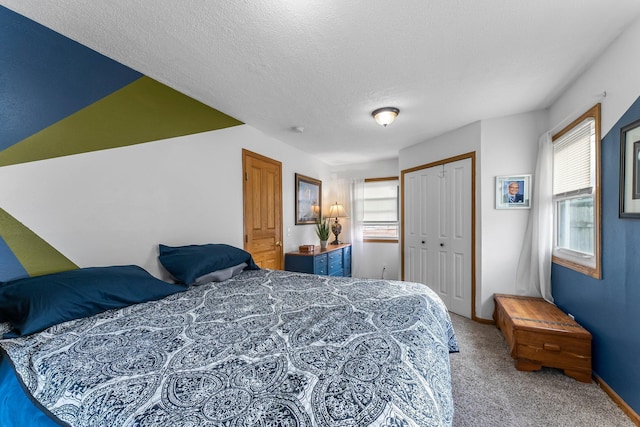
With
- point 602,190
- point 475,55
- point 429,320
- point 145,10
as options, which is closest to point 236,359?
point 429,320

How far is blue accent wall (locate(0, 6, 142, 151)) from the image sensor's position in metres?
1.46

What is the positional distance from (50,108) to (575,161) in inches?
158

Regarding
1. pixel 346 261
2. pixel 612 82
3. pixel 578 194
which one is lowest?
pixel 346 261

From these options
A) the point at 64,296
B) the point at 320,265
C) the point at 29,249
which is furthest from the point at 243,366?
the point at 320,265

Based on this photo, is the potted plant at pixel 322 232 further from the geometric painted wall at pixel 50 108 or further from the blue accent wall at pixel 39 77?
the blue accent wall at pixel 39 77

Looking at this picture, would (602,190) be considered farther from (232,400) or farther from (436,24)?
(232,400)

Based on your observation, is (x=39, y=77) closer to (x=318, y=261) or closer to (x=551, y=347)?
(x=318, y=261)

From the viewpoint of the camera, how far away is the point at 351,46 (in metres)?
1.78

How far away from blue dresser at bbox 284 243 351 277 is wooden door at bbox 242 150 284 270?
0.52 feet

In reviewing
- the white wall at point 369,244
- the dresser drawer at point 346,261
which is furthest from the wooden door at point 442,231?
the dresser drawer at point 346,261

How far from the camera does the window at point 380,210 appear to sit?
518 cm

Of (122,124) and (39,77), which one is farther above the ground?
(39,77)

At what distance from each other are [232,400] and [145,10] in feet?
6.37

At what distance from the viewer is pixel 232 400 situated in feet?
2.42
